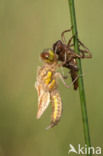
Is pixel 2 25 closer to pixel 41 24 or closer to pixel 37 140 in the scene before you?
pixel 41 24

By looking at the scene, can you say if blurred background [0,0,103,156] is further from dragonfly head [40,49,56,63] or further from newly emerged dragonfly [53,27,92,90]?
dragonfly head [40,49,56,63]

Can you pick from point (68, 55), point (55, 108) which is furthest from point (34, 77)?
point (55, 108)

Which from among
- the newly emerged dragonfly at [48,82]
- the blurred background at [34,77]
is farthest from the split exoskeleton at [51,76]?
the blurred background at [34,77]

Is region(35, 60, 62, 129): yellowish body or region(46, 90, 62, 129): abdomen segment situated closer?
region(46, 90, 62, 129): abdomen segment

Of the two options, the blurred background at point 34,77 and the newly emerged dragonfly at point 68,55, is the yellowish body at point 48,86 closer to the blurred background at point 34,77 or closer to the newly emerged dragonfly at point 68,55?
the newly emerged dragonfly at point 68,55

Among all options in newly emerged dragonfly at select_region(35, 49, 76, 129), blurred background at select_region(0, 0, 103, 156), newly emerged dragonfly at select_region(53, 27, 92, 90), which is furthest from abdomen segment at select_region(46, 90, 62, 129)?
blurred background at select_region(0, 0, 103, 156)

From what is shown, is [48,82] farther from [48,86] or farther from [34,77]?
[34,77]
